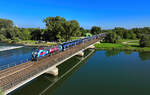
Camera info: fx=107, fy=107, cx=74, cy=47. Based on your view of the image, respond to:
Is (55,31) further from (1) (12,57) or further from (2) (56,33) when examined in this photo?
(1) (12,57)

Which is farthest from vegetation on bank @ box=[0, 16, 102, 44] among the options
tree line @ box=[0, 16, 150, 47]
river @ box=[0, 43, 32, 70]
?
river @ box=[0, 43, 32, 70]

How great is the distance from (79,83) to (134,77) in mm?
9438

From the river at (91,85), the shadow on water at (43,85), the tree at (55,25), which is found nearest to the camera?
the shadow on water at (43,85)

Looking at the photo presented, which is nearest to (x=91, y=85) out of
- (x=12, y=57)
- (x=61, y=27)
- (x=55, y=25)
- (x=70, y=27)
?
(x=12, y=57)

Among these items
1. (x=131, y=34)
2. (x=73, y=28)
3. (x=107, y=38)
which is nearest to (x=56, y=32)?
(x=73, y=28)

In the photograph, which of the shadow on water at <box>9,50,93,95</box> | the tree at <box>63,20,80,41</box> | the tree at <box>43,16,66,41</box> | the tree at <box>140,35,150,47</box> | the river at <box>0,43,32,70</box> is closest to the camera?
the shadow on water at <box>9,50,93,95</box>

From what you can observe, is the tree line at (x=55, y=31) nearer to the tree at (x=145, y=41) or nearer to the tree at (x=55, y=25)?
the tree at (x=55, y=25)

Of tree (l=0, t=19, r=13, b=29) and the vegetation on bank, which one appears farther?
tree (l=0, t=19, r=13, b=29)

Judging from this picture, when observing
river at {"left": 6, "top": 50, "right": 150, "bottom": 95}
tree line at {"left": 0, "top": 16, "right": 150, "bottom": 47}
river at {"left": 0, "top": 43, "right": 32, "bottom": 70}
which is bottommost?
river at {"left": 6, "top": 50, "right": 150, "bottom": 95}

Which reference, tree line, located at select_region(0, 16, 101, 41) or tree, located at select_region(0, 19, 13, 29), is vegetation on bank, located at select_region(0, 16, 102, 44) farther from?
tree, located at select_region(0, 19, 13, 29)

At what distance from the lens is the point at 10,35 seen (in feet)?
202

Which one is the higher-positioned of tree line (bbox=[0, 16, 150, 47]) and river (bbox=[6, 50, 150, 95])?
tree line (bbox=[0, 16, 150, 47])

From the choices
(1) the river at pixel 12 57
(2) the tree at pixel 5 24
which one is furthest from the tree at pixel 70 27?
(2) the tree at pixel 5 24

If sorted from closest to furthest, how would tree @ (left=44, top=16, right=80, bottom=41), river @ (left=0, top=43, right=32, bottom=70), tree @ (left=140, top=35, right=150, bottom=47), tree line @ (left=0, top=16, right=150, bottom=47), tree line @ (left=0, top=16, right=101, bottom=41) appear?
river @ (left=0, top=43, right=32, bottom=70)
tree @ (left=140, top=35, right=150, bottom=47)
tree line @ (left=0, top=16, right=150, bottom=47)
tree @ (left=44, top=16, right=80, bottom=41)
tree line @ (left=0, top=16, right=101, bottom=41)
